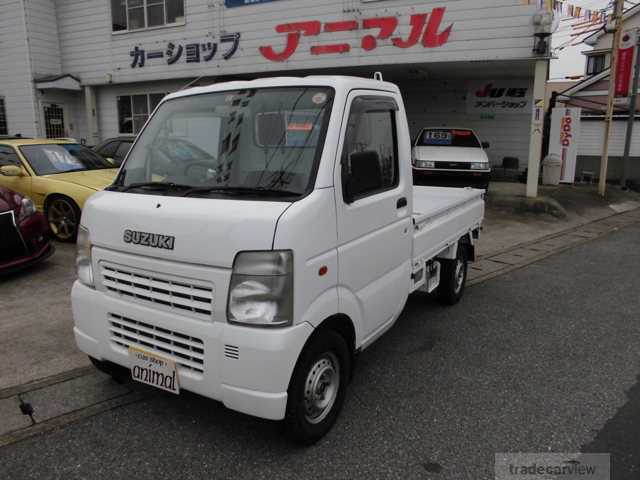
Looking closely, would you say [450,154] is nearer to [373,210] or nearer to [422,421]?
[373,210]

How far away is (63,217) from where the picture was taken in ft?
23.7

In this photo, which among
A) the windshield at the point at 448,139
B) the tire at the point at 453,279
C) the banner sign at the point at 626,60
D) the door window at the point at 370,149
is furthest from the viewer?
the banner sign at the point at 626,60

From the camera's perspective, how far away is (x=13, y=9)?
1480 centimetres

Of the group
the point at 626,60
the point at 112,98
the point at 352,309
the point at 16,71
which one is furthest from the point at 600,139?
the point at 16,71

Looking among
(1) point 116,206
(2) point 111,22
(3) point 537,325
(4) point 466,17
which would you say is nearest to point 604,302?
(3) point 537,325

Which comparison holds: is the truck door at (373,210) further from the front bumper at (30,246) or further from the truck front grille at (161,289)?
the front bumper at (30,246)

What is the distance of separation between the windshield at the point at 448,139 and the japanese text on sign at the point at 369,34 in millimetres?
2209

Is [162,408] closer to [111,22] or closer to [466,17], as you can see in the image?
[466,17]

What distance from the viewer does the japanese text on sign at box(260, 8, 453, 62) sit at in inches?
426

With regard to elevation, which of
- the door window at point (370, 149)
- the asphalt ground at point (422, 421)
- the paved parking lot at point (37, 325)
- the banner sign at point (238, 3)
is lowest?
the asphalt ground at point (422, 421)

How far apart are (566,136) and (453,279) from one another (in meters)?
10.5

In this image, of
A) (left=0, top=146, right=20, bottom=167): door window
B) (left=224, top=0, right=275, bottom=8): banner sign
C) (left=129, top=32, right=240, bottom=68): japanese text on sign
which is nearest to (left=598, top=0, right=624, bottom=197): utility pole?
(left=224, top=0, right=275, bottom=8): banner sign

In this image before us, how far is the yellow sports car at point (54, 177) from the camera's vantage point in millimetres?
7055

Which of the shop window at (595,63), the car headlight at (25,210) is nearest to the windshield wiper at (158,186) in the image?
the car headlight at (25,210)
